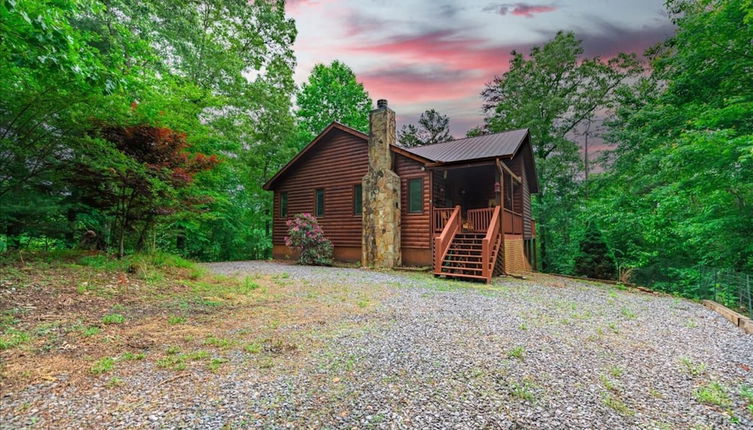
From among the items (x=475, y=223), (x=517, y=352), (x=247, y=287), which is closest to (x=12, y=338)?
(x=247, y=287)

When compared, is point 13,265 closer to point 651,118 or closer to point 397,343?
point 397,343

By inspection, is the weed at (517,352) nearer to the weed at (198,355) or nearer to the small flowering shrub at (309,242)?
the weed at (198,355)

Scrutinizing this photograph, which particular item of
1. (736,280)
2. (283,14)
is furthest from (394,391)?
(283,14)

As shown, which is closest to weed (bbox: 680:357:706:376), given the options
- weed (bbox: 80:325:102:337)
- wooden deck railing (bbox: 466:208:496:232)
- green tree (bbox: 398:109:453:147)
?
weed (bbox: 80:325:102:337)

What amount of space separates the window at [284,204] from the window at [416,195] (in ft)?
21.0

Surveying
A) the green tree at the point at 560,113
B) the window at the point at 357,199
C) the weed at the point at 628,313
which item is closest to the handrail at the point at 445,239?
the window at the point at 357,199

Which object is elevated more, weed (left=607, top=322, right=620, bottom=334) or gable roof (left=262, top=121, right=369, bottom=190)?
gable roof (left=262, top=121, right=369, bottom=190)

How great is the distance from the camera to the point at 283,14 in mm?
17922

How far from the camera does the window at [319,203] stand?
46.8ft

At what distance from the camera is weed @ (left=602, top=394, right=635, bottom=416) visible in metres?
2.41

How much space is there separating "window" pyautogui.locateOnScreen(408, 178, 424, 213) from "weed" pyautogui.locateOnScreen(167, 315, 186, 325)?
28.7 ft

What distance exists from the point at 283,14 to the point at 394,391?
2050 centimetres

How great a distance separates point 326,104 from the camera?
2491 centimetres

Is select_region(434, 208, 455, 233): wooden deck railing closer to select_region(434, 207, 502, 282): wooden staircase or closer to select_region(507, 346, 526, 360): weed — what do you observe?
select_region(434, 207, 502, 282): wooden staircase
